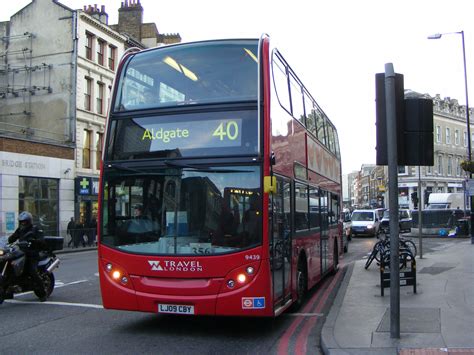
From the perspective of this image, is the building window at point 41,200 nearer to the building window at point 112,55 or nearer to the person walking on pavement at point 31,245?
the building window at point 112,55

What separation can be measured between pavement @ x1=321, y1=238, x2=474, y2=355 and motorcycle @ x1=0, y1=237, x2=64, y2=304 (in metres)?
5.55

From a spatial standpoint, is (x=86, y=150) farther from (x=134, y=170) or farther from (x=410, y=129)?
(x=410, y=129)

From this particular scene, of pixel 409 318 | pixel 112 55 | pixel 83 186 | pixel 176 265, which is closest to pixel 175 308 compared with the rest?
pixel 176 265

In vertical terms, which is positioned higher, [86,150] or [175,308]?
[86,150]

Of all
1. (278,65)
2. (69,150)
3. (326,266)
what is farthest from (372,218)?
(278,65)

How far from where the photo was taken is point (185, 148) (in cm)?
697

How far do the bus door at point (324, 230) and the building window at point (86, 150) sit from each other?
886 inches

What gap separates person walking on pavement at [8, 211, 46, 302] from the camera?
945 centimetres

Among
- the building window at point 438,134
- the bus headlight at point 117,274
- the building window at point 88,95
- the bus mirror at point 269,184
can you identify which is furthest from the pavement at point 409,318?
the building window at point 438,134

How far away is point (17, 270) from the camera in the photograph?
9016 millimetres

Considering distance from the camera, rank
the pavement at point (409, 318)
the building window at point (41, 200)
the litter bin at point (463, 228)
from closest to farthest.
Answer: the pavement at point (409, 318) < the building window at point (41, 200) < the litter bin at point (463, 228)

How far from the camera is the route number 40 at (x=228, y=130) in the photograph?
22.5 feet

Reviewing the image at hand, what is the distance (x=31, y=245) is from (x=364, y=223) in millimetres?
26301

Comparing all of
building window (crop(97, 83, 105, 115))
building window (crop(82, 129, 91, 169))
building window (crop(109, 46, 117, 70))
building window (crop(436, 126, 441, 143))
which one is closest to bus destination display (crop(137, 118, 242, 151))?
building window (crop(82, 129, 91, 169))
